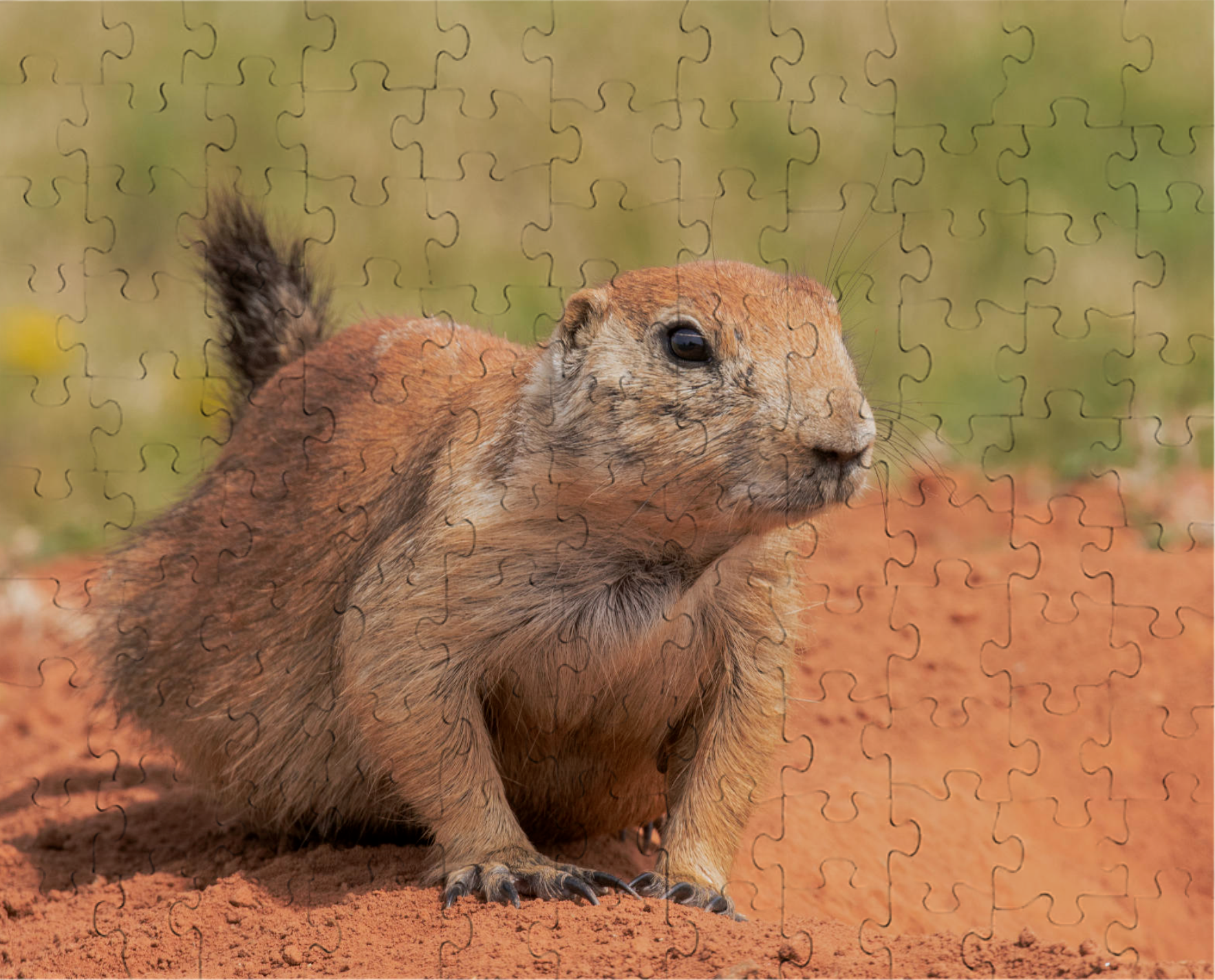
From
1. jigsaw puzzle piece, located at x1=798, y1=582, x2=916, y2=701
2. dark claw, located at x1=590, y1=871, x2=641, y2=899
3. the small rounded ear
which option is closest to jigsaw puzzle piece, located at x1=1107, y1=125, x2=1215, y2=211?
jigsaw puzzle piece, located at x1=798, y1=582, x2=916, y2=701

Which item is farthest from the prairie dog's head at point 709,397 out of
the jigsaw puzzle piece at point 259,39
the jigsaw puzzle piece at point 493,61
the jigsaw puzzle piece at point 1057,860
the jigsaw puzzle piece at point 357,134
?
the jigsaw puzzle piece at point 259,39

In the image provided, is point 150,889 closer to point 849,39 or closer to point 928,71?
point 849,39

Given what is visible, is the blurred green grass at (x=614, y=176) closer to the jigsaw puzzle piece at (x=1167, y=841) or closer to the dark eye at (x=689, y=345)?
the jigsaw puzzle piece at (x=1167, y=841)

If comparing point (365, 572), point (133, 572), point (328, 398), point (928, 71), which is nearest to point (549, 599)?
point (365, 572)

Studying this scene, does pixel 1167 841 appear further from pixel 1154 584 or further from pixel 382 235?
pixel 382 235

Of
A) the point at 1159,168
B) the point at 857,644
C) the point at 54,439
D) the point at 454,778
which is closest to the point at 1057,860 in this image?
the point at 857,644

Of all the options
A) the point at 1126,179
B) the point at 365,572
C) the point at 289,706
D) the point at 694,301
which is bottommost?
the point at 289,706

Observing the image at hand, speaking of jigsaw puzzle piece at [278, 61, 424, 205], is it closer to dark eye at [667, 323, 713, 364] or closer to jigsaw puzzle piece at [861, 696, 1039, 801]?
jigsaw puzzle piece at [861, 696, 1039, 801]
